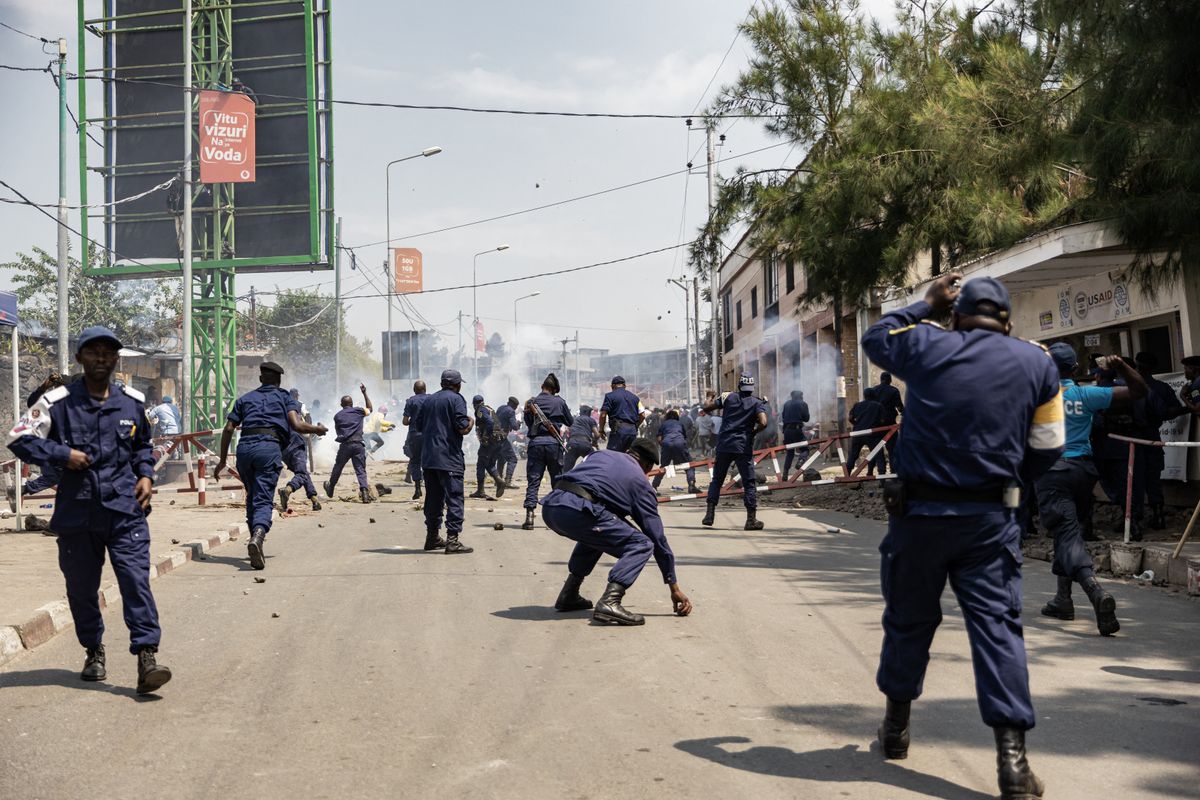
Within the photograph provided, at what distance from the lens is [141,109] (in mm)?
30484

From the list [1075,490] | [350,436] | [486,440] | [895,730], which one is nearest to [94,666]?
[895,730]

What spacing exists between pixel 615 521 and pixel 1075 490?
2795mm

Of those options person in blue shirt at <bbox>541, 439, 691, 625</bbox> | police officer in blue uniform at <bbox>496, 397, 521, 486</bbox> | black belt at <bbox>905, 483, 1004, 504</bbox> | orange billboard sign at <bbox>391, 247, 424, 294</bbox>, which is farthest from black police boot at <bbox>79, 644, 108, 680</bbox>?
orange billboard sign at <bbox>391, 247, 424, 294</bbox>

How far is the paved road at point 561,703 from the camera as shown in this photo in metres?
3.98

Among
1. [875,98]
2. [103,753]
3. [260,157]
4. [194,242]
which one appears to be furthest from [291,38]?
[103,753]

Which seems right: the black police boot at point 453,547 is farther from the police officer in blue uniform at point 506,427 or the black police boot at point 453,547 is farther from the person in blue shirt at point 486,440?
the police officer in blue uniform at point 506,427

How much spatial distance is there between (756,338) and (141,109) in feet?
75.1

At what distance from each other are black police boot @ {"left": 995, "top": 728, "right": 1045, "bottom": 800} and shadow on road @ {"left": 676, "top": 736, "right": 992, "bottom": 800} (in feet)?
0.38

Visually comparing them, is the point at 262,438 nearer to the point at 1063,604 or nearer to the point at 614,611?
the point at 614,611

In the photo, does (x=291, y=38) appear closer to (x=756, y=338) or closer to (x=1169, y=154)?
(x=756, y=338)

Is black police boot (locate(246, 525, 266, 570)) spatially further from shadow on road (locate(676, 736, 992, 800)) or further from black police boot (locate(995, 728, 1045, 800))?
black police boot (locate(995, 728, 1045, 800))

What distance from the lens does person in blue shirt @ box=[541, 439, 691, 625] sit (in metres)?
6.95

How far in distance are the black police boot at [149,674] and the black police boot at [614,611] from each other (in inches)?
103

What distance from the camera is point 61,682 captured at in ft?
18.4
